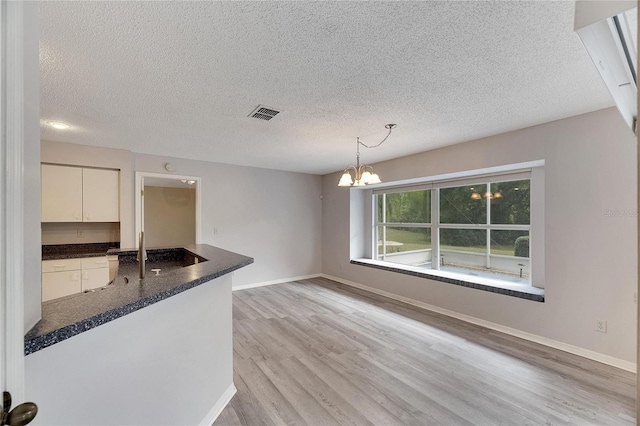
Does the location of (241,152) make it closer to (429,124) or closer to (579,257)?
(429,124)

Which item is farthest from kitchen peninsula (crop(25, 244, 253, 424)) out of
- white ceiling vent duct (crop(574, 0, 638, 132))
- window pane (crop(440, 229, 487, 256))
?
window pane (crop(440, 229, 487, 256))

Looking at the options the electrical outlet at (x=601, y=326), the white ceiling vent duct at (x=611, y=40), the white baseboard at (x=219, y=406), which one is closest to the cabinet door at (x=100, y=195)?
the white baseboard at (x=219, y=406)

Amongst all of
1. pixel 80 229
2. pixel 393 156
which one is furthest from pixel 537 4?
pixel 80 229

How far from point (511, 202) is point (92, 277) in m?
5.93

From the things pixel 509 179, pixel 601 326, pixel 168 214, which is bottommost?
pixel 601 326

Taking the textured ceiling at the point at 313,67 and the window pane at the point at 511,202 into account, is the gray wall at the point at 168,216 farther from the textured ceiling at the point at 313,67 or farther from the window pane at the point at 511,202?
the window pane at the point at 511,202

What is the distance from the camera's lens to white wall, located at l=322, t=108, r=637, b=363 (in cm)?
251

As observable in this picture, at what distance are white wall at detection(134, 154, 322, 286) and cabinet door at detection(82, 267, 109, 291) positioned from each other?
1484mm

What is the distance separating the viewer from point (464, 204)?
167 inches

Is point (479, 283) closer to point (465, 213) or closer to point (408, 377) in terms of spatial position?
point (465, 213)

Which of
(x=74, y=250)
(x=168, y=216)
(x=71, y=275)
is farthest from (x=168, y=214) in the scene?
(x=71, y=275)

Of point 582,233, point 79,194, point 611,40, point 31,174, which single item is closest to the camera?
point 31,174

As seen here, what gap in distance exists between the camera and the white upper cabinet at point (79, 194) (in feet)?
12.3

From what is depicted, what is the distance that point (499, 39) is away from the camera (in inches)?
63.6
